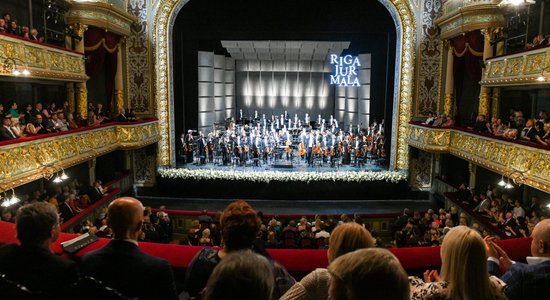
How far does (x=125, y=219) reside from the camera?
2.76 m

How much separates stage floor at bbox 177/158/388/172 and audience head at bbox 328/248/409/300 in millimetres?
15640

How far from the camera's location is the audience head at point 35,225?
275 centimetres

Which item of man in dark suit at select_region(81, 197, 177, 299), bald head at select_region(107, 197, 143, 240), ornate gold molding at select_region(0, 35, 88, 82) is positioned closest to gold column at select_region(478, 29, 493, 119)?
ornate gold molding at select_region(0, 35, 88, 82)

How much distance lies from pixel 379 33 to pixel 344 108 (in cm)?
679

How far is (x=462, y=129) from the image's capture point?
48.5 ft

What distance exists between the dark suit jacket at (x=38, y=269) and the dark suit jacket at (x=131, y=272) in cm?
11

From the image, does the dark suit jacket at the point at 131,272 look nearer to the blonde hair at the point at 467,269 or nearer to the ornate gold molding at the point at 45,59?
the blonde hair at the point at 467,269

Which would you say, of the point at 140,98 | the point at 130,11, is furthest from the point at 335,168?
the point at 130,11

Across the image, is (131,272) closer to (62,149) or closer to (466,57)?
(62,149)

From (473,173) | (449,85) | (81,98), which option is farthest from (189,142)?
(473,173)

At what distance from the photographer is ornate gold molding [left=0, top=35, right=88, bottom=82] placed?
35.1ft

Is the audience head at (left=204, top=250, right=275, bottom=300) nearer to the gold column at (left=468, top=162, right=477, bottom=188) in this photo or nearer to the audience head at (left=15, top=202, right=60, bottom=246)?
the audience head at (left=15, top=202, right=60, bottom=246)

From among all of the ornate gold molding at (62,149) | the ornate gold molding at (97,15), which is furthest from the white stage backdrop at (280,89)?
the ornate gold molding at (62,149)

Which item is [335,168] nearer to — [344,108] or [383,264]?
[344,108]
